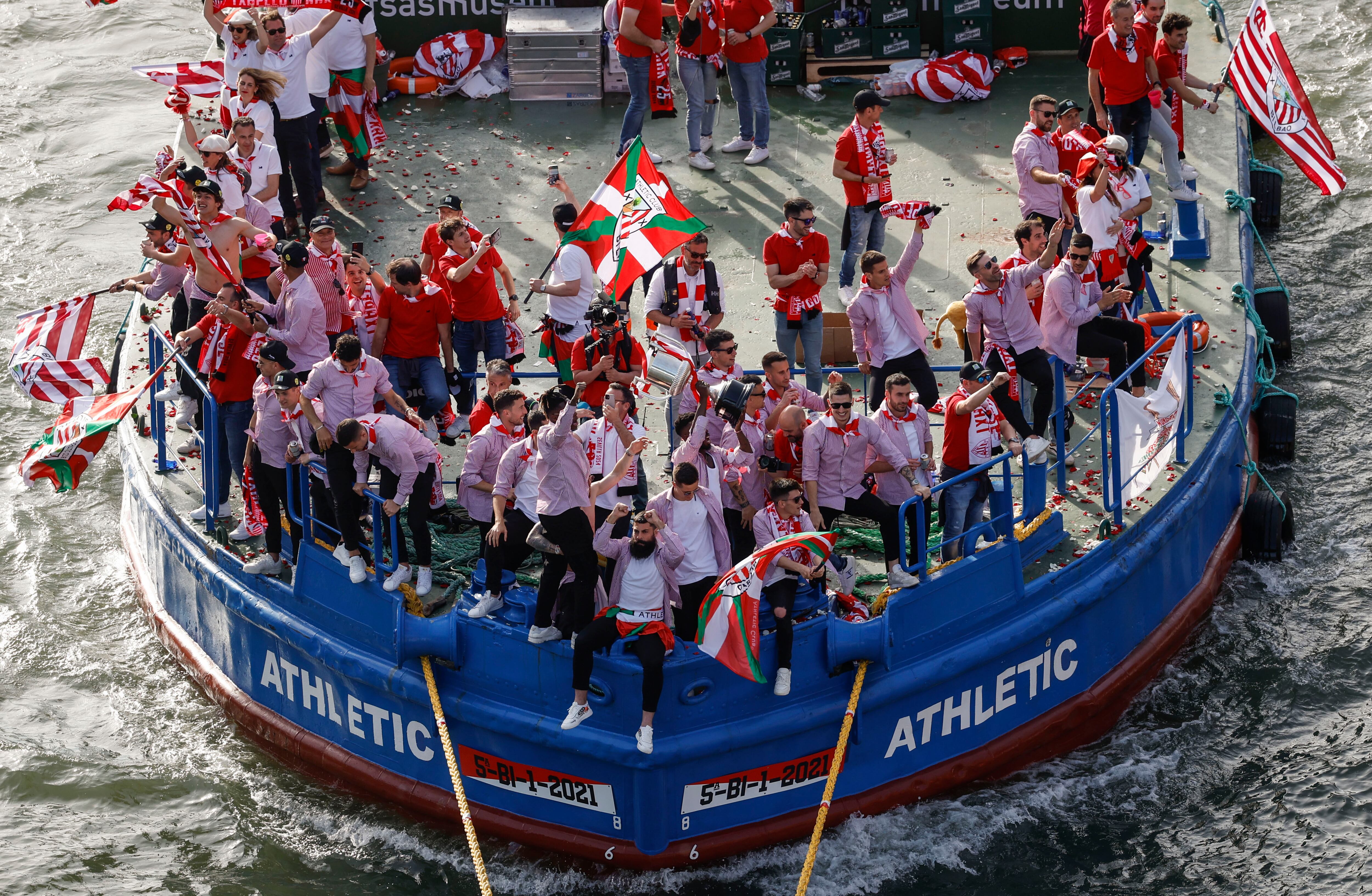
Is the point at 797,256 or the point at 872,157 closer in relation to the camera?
the point at 797,256

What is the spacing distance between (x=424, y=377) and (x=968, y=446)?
411cm

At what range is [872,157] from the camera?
15.0 metres

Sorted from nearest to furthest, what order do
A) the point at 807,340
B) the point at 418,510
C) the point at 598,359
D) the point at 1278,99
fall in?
1. the point at 418,510
2. the point at 598,359
3. the point at 807,340
4. the point at 1278,99

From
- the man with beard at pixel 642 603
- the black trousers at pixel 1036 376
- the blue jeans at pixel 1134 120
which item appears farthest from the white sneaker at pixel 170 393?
the blue jeans at pixel 1134 120

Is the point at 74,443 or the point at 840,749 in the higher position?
the point at 74,443

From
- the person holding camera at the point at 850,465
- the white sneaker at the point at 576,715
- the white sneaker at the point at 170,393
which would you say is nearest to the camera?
the white sneaker at the point at 576,715

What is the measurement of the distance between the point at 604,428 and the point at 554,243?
203 inches

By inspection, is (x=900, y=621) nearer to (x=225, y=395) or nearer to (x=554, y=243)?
(x=225, y=395)

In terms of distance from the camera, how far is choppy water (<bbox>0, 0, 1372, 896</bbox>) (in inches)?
476

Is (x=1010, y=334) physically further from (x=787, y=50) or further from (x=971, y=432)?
(x=787, y=50)

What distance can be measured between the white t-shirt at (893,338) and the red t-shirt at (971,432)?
954mm

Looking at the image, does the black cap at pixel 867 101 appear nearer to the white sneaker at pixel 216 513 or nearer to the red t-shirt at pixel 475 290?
the red t-shirt at pixel 475 290

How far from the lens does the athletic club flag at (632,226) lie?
13.7 metres

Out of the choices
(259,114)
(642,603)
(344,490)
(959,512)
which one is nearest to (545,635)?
(642,603)
